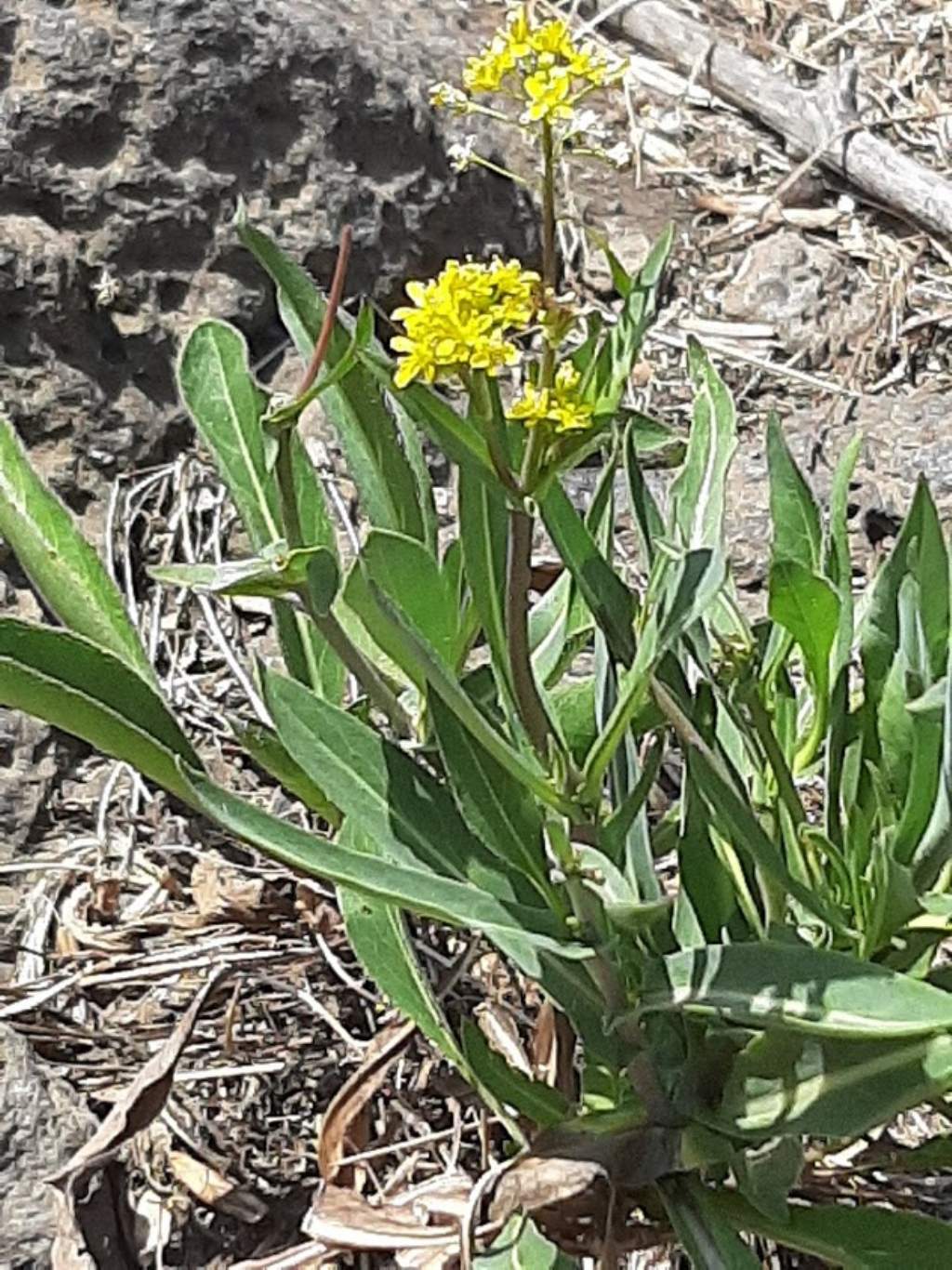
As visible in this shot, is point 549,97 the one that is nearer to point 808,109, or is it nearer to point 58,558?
point 58,558

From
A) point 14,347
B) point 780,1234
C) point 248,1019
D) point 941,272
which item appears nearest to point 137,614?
point 14,347

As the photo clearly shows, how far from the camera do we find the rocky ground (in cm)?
162

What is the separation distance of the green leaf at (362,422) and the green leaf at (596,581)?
0.83ft

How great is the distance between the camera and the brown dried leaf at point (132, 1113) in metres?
1.42

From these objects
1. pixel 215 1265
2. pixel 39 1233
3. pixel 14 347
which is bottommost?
pixel 215 1265

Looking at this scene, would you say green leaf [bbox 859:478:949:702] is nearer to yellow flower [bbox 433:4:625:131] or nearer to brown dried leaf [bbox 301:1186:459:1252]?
yellow flower [bbox 433:4:625:131]

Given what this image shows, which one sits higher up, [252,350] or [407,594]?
[407,594]

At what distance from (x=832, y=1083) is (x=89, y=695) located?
0.59 meters

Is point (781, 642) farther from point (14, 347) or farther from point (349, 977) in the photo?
point (14, 347)

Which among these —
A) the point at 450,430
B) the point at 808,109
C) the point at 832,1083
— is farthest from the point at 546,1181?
the point at 808,109

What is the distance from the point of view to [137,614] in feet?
6.79

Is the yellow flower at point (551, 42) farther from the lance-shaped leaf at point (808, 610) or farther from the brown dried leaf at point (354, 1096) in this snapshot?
the brown dried leaf at point (354, 1096)

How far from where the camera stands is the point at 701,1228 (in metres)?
1.30

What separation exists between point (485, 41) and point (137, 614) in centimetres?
117
